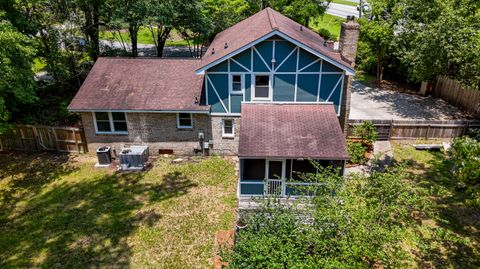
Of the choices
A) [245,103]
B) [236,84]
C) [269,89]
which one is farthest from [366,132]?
[236,84]

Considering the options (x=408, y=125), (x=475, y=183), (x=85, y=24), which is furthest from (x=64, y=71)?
(x=475, y=183)

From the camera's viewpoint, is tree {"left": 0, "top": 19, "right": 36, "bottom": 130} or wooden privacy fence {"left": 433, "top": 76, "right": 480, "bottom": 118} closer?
tree {"left": 0, "top": 19, "right": 36, "bottom": 130}

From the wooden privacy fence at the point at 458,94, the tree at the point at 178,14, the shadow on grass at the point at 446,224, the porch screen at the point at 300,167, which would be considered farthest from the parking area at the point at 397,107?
the tree at the point at 178,14

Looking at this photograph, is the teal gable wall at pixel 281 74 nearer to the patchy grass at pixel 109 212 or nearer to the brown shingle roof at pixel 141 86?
the brown shingle roof at pixel 141 86

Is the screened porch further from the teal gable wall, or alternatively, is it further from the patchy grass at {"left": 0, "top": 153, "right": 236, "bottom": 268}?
the teal gable wall

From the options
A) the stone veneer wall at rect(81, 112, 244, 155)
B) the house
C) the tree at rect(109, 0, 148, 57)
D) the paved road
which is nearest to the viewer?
the house

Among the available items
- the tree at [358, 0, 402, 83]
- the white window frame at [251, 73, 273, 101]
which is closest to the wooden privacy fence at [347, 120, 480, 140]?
the white window frame at [251, 73, 273, 101]

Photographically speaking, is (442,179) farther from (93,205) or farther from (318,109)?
(93,205)
